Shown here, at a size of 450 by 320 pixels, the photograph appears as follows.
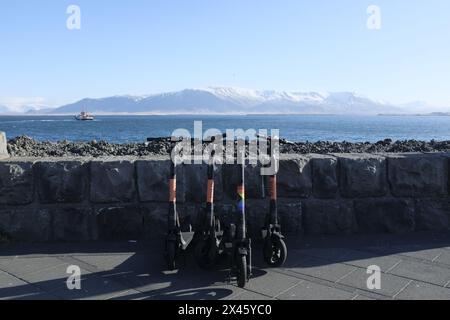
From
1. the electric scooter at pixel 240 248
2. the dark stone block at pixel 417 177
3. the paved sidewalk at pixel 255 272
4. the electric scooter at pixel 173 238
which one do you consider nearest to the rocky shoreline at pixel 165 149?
the dark stone block at pixel 417 177

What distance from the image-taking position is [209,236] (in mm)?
4445

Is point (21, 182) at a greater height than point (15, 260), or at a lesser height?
greater

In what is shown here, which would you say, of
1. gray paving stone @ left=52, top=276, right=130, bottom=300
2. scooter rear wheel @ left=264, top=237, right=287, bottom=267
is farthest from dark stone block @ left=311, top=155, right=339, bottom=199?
gray paving stone @ left=52, top=276, right=130, bottom=300

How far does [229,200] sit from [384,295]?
7.25 ft

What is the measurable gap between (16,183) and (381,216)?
4.20 m

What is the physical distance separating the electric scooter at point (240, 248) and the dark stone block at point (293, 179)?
48.3 inches

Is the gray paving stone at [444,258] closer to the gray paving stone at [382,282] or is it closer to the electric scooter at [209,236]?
the gray paving stone at [382,282]

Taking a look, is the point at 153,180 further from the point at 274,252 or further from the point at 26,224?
the point at 274,252

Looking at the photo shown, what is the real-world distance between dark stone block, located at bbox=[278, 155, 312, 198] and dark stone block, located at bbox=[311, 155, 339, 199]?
0.31 feet

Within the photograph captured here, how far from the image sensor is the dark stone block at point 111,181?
5434 mm

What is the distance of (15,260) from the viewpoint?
475 centimetres

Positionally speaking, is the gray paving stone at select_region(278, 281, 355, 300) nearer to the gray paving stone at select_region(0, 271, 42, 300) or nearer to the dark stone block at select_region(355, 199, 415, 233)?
the dark stone block at select_region(355, 199, 415, 233)

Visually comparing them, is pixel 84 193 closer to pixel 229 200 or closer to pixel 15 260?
pixel 15 260
